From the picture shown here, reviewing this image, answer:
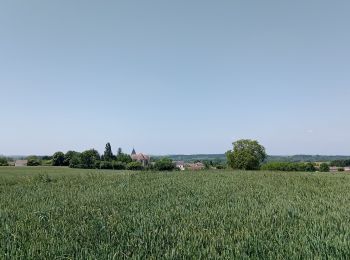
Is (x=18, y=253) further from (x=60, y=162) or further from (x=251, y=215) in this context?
(x=60, y=162)

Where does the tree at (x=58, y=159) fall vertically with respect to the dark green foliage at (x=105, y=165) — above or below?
above

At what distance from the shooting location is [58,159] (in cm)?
12381

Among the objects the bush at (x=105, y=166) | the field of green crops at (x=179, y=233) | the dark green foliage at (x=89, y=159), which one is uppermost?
the dark green foliage at (x=89, y=159)

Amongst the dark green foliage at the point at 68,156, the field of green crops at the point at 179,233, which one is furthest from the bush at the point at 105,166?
the field of green crops at the point at 179,233

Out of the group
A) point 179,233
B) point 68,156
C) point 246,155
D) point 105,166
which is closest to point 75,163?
point 105,166

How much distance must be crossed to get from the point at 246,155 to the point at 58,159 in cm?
6555

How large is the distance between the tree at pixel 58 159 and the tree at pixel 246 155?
58.2 metres

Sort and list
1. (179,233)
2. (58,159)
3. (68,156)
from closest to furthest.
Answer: (179,233) < (58,159) < (68,156)

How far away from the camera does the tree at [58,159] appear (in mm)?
122188

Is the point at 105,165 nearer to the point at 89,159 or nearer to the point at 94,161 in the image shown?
the point at 94,161

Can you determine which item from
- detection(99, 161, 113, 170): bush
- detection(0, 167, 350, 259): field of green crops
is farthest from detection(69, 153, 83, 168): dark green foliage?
detection(0, 167, 350, 259): field of green crops

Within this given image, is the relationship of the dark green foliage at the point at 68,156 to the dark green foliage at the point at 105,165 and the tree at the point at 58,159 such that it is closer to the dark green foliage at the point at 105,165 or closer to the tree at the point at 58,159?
the tree at the point at 58,159

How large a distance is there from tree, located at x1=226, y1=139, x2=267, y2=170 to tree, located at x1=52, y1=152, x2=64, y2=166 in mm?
58154

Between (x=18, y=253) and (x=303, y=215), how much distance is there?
897cm
